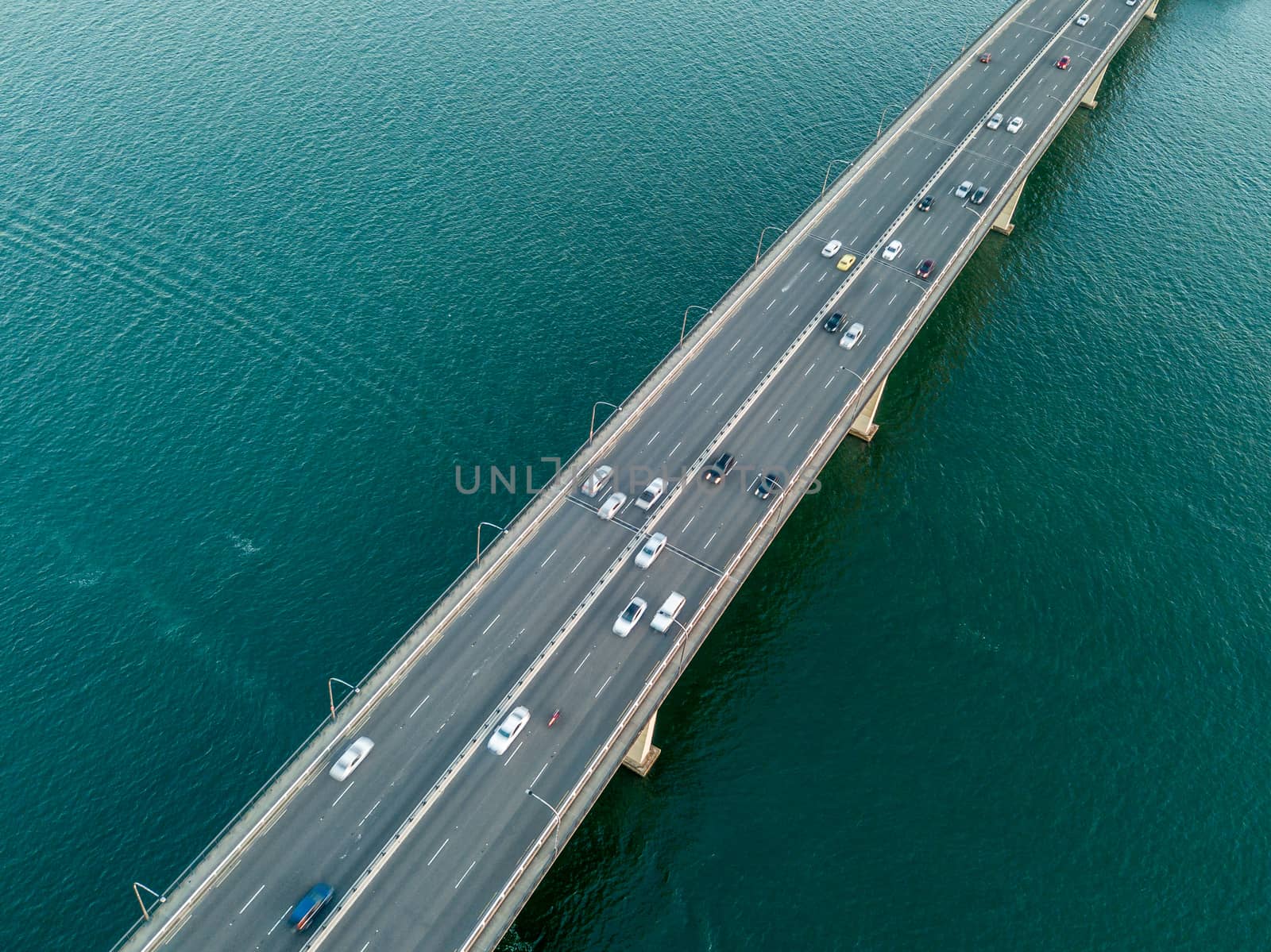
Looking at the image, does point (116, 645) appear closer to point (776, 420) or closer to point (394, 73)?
point (776, 420)

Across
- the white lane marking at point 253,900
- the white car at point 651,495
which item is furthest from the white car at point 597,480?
the white lane marking at point 253,900

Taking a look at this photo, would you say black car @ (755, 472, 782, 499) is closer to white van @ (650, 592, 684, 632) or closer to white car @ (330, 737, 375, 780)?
white van @ (650, 592, 684, 632)

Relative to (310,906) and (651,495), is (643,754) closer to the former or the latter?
(651,495)

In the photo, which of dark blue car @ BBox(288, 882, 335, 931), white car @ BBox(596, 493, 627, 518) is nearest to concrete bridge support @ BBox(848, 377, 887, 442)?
white car @ BBox(596, 493, 627, 518)

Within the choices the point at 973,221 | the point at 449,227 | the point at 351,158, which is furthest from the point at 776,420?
the point at 351,158

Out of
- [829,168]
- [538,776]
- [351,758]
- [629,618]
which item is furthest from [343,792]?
[829,168]

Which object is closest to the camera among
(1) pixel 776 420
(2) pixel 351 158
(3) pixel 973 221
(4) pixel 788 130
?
(1) pixel 776 420
